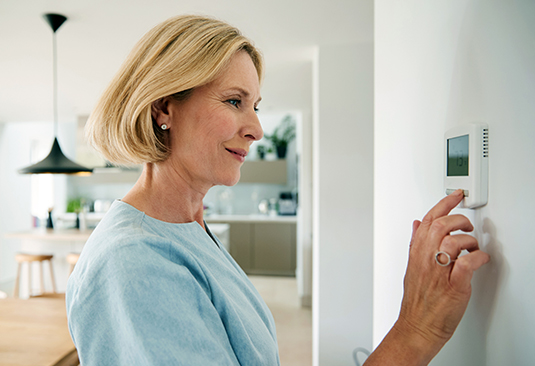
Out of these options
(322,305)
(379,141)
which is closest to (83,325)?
(379,141)

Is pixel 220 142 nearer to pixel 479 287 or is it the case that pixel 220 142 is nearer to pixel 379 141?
pixel 479 287

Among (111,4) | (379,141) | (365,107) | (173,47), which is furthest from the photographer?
(365,107)

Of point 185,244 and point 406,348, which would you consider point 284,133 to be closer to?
point 185,244

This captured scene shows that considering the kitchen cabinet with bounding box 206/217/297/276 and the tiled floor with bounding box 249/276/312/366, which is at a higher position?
the kitchen cabinet with bounding box 206/217/297/276

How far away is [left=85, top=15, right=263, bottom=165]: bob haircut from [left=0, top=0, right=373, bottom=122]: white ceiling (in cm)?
140

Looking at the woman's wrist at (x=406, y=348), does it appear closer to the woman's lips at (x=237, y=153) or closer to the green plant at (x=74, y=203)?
the woman's lips at (x=237, y=153)

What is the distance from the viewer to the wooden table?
1620 mm

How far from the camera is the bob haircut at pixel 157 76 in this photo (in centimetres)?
67

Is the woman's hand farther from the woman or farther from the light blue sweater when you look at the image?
the light blue sweater

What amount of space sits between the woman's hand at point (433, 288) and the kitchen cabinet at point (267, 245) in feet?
16.6

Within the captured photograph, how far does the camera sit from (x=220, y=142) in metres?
0.72

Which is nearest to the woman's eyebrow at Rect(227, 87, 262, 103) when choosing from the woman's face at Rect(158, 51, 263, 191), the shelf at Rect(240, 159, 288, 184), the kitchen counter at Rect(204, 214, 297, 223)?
the woman's face at Rect(158, 51, 263, 191)

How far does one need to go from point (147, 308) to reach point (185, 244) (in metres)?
0.20

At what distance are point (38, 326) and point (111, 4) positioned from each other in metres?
1.78
